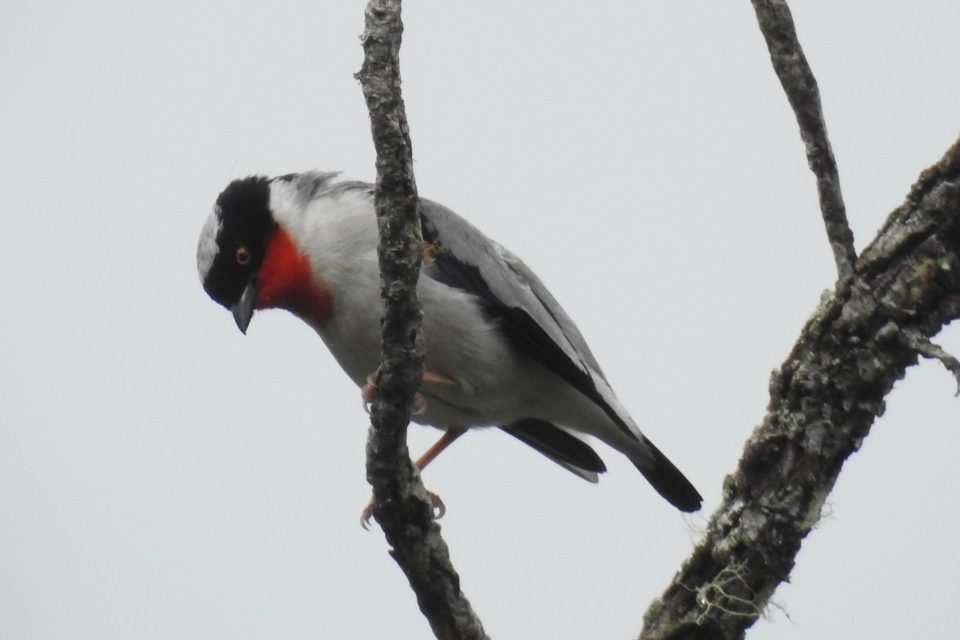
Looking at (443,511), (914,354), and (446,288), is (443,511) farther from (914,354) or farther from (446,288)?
(914,354)

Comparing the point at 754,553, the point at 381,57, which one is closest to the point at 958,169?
the point at 754,553

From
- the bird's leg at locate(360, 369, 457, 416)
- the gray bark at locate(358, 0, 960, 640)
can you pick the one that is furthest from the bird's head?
the gray bark at locate(358, 0, 960, 640)

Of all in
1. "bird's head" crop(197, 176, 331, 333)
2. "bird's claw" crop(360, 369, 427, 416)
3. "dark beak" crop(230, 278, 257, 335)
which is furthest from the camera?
"dark beak" crop(230, 278, 257, 335)

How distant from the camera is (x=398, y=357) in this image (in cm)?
339

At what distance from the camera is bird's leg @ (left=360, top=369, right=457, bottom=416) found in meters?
3.55

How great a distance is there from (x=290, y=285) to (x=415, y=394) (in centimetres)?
181

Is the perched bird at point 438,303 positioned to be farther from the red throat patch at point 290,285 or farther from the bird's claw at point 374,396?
the bird's claw at point 374,396

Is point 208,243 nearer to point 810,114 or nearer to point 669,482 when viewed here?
point 669,482

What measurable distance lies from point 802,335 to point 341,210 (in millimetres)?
2443

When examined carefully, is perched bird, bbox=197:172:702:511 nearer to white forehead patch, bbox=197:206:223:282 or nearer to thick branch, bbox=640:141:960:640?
white forehead patch, bbox=197:206:223:282

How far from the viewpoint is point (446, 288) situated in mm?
5070

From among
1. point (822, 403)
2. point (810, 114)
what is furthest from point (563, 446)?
point (810, 114)

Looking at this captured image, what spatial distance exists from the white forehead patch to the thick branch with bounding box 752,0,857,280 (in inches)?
118

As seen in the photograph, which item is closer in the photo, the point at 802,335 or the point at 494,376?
the point at 802,335
